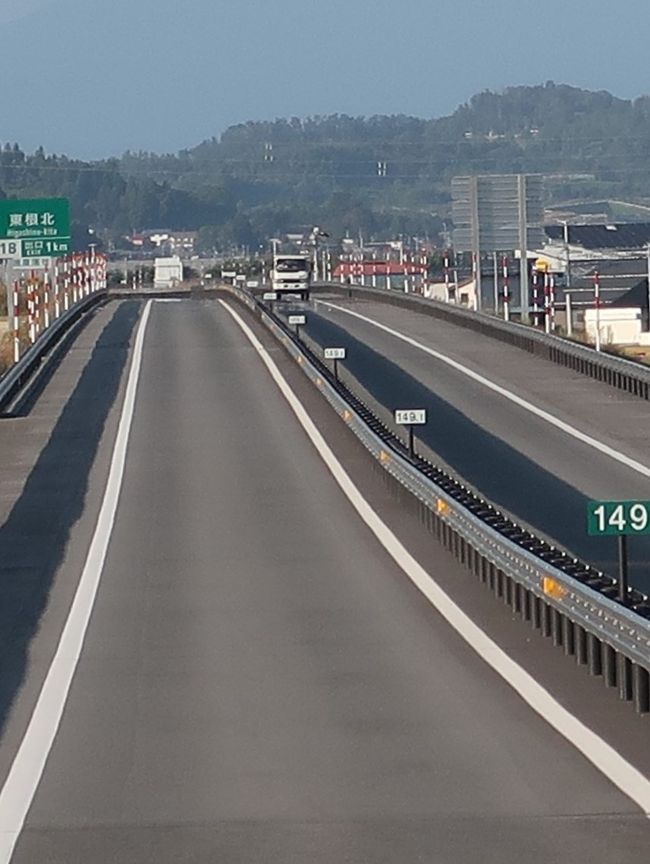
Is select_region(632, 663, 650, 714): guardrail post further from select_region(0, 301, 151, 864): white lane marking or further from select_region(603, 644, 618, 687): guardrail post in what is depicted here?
select_region(0, 301, 151, 864): white lane marking

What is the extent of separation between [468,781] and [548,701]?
2.23m

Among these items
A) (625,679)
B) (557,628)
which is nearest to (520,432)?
(557,628)

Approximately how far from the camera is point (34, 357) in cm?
4494

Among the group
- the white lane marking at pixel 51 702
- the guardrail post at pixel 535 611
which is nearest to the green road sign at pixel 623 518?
the guardrail post at pixel 535 611

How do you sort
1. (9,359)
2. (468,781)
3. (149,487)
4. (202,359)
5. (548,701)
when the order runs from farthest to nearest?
(9,359), (202,359), (149,487), (548,701), (468,781)

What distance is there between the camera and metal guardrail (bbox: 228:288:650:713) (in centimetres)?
1300

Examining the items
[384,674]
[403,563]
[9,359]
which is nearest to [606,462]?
[403,563]

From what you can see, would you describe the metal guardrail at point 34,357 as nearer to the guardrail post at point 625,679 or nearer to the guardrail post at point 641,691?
the guardrail post at point 625,679

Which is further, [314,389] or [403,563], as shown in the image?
[314,389]

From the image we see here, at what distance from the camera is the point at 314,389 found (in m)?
39.3

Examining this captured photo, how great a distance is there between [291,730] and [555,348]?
33312 mm

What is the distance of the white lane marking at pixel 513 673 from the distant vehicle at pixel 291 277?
6179 centimetres

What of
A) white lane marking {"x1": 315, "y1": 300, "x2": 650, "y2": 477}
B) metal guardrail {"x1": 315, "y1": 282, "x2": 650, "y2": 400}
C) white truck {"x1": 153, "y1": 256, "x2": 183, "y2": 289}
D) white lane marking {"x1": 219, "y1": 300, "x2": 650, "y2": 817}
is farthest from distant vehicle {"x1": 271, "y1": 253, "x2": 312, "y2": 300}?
white lane marking {"x1": 219, "y1": 300, "x2": 650, "y2": 817}

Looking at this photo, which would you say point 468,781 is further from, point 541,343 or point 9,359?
point 9,359
